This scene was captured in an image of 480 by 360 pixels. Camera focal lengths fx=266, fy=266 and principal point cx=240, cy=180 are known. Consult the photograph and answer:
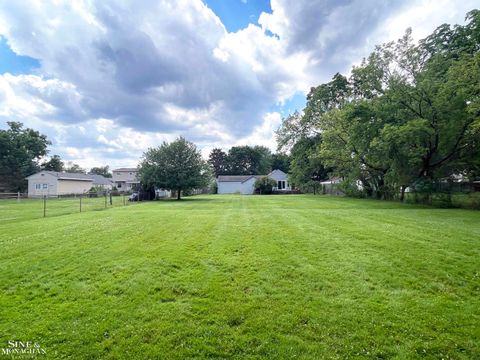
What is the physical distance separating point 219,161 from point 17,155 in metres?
44.9

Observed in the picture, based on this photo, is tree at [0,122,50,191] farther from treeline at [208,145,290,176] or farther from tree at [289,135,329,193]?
tree at [289,135,329,193]

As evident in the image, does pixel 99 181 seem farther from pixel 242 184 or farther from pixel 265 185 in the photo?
pixel 265 185

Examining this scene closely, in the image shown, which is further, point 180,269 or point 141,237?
point 141,237

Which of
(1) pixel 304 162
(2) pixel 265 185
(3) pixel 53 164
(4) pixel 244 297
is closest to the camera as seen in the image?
(4) pixel 244 297

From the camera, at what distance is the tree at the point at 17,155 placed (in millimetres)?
41156

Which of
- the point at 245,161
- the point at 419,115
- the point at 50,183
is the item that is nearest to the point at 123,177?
the point at 50,183

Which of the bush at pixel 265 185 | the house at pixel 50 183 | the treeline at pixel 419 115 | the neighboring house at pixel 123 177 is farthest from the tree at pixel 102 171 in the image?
the treeline at pixel 419 115

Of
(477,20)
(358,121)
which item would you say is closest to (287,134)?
(358,121)

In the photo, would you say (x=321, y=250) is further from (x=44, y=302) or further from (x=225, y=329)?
(x=44, y=302)

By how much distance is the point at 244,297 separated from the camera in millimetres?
4176

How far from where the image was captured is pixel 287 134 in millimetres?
38594

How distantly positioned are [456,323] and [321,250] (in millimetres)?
3088

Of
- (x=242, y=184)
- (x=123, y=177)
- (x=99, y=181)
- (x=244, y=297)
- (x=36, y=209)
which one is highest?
(x=123, y=177)

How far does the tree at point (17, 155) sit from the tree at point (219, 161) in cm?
4039
